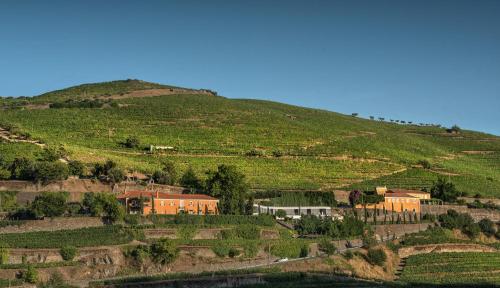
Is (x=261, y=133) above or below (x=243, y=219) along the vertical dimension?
above

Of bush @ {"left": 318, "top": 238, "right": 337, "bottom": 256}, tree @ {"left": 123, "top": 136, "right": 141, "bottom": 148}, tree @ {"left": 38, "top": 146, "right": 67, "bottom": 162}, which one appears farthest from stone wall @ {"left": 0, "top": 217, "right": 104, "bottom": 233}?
tree @ {"left": 123, "top": 136, "right": 141, "bottom": 148}

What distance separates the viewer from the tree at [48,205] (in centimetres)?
6359

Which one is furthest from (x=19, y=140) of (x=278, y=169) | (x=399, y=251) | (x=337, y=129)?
(x=337, y=129)

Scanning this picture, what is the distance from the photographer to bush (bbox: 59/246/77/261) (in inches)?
2269

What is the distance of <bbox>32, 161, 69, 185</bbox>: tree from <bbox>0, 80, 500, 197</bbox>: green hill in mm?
14841

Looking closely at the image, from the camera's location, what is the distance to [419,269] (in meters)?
64.0

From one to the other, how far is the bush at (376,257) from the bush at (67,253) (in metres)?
24.4

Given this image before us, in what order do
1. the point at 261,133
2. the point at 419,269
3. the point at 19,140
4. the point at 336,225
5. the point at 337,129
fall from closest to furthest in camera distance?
the point at 419,269
the point at 336,225
the point at 19,140
the point at 261,133
the point at 337,129

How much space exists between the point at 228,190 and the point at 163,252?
19377 millimetres

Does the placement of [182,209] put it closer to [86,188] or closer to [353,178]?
[86,188]

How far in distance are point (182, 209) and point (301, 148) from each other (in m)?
46.7

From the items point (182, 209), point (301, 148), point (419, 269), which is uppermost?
point (301, 148)

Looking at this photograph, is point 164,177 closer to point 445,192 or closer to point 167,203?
point 167,203

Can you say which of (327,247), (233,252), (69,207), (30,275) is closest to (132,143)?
(69,207)
